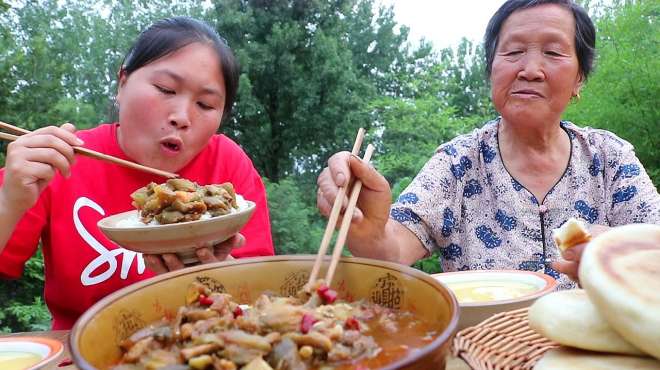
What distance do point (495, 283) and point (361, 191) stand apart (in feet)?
1.90

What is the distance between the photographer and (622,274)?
104 centimetres

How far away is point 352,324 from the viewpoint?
49.0 inches

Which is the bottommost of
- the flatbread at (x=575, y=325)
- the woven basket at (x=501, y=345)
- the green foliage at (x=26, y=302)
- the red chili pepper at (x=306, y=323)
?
the green foliage at (x=26, y=302)

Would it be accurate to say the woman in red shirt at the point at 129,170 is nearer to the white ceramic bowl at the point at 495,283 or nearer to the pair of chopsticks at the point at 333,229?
the pair of chopsticks at the point at 333,229

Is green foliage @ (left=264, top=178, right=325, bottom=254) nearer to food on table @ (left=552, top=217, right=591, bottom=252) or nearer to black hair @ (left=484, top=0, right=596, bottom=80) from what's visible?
black hair @ (left=484, top=0, right=596, bottom=80)

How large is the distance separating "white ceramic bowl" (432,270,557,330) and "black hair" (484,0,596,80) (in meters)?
1.38

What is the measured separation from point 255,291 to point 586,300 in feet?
2.73

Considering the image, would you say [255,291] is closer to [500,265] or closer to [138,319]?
[138,319]

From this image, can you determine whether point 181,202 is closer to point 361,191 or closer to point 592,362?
point 361,191

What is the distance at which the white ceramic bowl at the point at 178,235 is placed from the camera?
A: 1613mm

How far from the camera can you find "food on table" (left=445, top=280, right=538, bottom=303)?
162cm

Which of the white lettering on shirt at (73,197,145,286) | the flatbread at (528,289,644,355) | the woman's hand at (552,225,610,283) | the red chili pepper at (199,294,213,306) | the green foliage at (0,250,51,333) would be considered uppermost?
the woman's hand at (552,225,610,283)

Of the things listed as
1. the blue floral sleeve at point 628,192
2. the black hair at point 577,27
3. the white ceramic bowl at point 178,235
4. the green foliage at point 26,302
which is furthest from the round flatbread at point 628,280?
the green foliage at point 26,302

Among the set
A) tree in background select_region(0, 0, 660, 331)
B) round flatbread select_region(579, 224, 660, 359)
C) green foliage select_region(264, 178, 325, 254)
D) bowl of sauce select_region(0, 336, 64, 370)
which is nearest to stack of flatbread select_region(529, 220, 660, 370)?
round flatbread select_region(579, 224, 660, 359)
